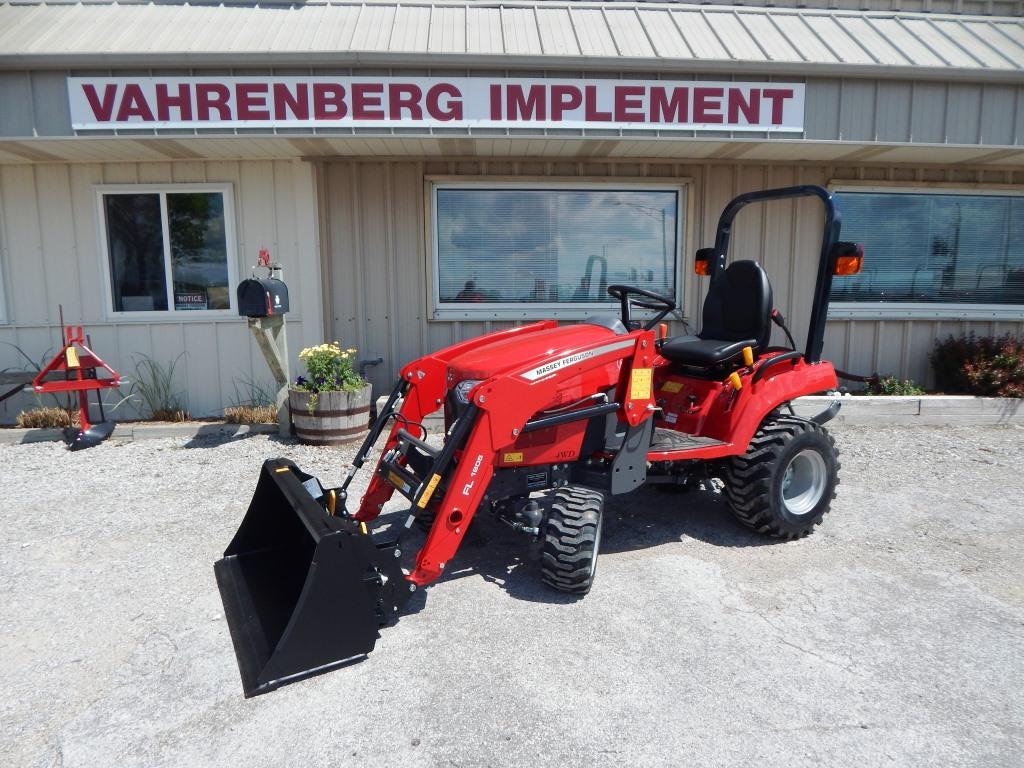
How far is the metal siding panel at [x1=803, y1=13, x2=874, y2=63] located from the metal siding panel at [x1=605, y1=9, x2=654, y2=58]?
1.74 m

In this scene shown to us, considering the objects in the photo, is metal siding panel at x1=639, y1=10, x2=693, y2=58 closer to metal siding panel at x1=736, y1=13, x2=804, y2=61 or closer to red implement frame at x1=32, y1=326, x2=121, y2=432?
metal siding panel at x1=736, y1=13, x2=804, y2=61

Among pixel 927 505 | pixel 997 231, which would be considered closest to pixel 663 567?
pixel 927 505

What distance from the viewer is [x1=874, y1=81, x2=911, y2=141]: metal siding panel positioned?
593 centimetres

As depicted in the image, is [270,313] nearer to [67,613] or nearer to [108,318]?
[108,318]

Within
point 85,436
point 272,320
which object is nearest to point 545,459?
point 272,320

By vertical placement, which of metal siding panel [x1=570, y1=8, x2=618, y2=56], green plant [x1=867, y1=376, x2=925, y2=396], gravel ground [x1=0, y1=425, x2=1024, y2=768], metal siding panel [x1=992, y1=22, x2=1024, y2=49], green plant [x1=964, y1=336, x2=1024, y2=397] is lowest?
gravel ground [x1=0, y1=425, x2=1024, y2=768]

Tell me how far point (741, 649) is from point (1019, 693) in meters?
0.99

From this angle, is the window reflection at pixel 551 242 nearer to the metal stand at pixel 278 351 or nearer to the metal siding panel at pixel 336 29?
the metal siding panel at pixel 336 29

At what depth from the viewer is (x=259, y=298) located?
569cm

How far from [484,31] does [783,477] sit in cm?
472

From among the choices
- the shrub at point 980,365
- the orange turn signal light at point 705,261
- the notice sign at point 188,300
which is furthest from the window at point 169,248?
the shrub at point 980,365

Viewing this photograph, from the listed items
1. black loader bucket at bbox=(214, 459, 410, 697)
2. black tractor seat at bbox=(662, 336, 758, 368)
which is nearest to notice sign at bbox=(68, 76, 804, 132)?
black tractor seat at bbox=(662, 336, 758, 368)

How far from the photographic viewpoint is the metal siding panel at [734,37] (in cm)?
593

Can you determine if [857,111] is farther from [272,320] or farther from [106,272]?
[106,272]
